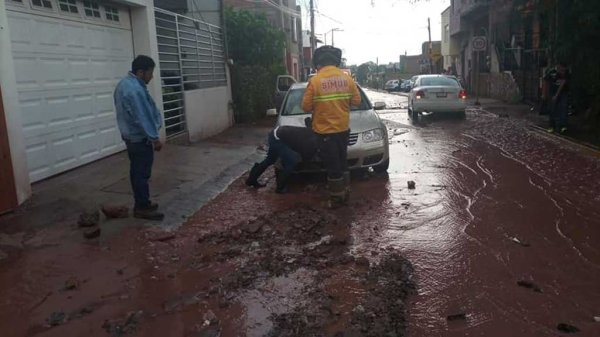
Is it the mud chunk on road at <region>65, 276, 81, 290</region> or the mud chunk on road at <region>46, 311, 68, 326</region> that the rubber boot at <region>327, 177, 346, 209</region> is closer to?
the mud chunk on road at <region>65, 276, 81, 290</region>

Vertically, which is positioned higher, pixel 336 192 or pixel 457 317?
pixel 336 192

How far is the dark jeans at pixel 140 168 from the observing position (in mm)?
6141

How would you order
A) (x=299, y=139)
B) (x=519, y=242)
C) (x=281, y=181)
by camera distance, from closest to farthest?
1. (x=519, y=242)
2. (x=299, y=139)
3. (x=281, y=181)

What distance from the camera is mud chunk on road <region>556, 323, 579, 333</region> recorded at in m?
3.62

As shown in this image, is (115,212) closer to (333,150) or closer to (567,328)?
(333,150)

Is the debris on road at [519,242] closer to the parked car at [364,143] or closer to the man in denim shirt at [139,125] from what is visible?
the parked car at [364,143]

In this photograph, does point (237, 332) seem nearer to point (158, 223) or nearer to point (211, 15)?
point (158, 223)

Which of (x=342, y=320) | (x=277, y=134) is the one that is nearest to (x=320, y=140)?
(x=277, y=134)

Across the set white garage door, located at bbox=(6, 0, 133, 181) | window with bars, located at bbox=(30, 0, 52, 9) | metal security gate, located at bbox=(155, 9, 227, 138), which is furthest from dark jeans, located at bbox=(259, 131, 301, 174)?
metal security gate, located at bbox=(155, 9, 227, 138)

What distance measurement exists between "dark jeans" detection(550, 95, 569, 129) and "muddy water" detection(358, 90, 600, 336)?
2424 millimetres

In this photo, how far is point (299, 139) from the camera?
761 centimetres

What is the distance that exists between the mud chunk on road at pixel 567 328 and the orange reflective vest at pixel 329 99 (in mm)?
3705

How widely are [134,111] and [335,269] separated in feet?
9.16

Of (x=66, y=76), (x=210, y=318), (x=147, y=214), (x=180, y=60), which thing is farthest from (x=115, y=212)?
(x=180, y=60)
